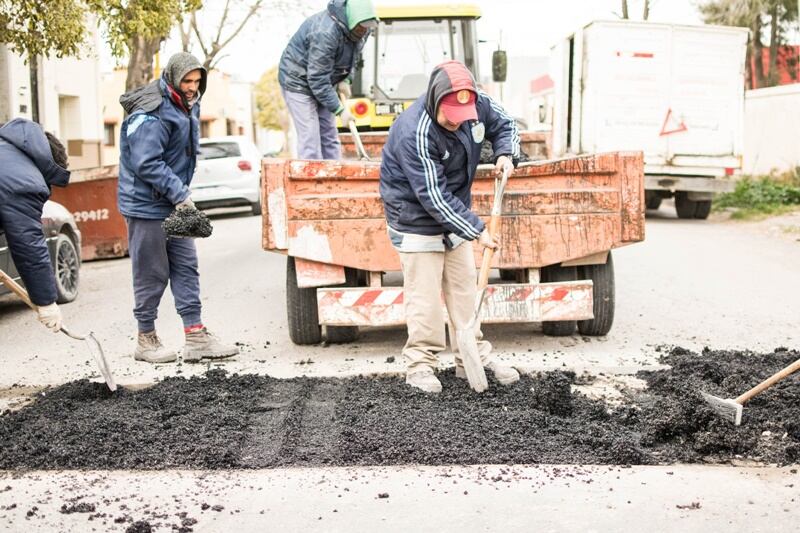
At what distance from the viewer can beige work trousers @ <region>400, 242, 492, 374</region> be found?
5926 mm

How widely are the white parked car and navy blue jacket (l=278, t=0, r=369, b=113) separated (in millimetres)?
11564

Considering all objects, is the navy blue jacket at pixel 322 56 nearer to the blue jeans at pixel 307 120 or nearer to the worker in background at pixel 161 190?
the blue jeans at pixel 307 120

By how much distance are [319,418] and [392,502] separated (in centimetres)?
125

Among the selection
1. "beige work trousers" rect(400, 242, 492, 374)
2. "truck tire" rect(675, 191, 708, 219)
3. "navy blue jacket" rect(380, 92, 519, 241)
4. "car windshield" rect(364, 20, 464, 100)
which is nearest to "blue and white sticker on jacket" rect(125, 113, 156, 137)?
"navy blue jacket" rect(380, 92, 519, 241)

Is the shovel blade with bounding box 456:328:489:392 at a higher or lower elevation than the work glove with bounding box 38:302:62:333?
lower

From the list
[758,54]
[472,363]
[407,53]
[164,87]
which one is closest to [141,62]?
[407,53]

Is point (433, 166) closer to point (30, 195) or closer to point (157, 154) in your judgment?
point (157, 154)

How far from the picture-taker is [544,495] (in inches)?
166

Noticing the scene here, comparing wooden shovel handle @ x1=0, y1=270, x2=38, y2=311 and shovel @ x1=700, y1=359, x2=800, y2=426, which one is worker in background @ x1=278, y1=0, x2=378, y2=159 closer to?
wooden shovel handle @ x1=0, y1=270, x2=38, y2=311

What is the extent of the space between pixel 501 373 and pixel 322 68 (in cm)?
316

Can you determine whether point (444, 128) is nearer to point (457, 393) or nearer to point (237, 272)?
point (457, 393)

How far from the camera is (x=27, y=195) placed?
553 cm

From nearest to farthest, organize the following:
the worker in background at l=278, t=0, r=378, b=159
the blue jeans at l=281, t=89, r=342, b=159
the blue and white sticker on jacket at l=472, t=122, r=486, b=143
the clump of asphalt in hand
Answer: the blue and white sticker on jacket at l=472, t=122, r=486, b=143 < the clump of asphalt in hand < the worker in background at l=278, t=0, r=378, b=159 < the blue jeans at l=281, t=89, r=342, b=159

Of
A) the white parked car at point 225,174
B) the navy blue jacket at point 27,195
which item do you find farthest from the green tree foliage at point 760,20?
the navy blue jacket at point 27,195
